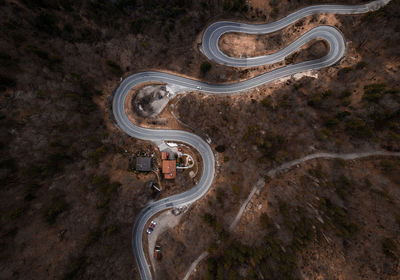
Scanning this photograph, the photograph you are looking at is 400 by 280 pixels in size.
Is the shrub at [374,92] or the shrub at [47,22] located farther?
the shrub at [47,22]

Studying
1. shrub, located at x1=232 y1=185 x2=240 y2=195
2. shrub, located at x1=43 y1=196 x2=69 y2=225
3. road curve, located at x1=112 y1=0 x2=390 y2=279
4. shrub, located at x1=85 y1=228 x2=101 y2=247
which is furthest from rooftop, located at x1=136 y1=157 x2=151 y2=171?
shrub, located at x1=232 y1=185 x2=240 y2=195

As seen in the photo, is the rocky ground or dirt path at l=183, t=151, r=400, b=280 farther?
dirt path at l=183, t=151, r=400, b=280

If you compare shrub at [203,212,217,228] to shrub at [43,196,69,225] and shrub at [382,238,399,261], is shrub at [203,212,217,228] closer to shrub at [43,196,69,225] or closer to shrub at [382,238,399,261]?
shrub at [43,196,69,225]

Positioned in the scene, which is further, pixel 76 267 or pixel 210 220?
pixel 210 220

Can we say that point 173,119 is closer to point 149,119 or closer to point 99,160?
point 149,119

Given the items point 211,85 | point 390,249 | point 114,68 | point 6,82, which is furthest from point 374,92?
point 6,82

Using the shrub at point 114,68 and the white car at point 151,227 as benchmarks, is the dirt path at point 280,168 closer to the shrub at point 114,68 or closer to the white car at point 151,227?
the white car at point 151,227

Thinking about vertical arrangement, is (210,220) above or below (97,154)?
below

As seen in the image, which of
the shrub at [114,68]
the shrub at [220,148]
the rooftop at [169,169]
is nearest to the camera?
the shrub at [114,68]

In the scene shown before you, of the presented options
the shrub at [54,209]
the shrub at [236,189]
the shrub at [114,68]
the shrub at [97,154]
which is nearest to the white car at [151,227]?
the shrub at [54,209]

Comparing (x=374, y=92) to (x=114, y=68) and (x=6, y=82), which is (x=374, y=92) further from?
(x=6, y=82)
